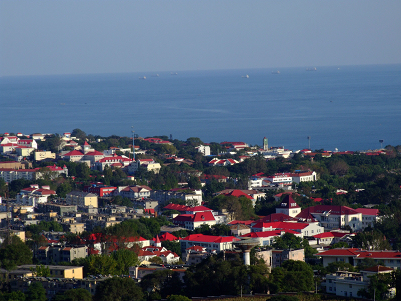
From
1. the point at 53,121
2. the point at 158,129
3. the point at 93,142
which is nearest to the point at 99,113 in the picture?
the point at 53,121

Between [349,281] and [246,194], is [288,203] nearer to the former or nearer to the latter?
[246,194]

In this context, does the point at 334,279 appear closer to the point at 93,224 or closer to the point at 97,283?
the point at 97,283

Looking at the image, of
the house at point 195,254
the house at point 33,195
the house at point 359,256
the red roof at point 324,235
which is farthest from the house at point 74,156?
the house at point 359,256

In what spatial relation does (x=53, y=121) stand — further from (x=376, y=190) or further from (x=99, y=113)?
(x=376, y=190)

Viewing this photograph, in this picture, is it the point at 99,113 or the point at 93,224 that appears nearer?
the point at 93,224

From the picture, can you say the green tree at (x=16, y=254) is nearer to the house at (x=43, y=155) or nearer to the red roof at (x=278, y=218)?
the red roof at (x=278, y=218)

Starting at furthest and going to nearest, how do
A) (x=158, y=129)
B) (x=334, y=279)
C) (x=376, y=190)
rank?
1. (x=158, y=129)
2. (x=376, y=190)
3. (x=334, y=279)

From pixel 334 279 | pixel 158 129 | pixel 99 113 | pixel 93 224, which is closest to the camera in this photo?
pixel 334 279

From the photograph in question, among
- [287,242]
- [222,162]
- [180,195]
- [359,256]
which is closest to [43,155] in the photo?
[222,162]
